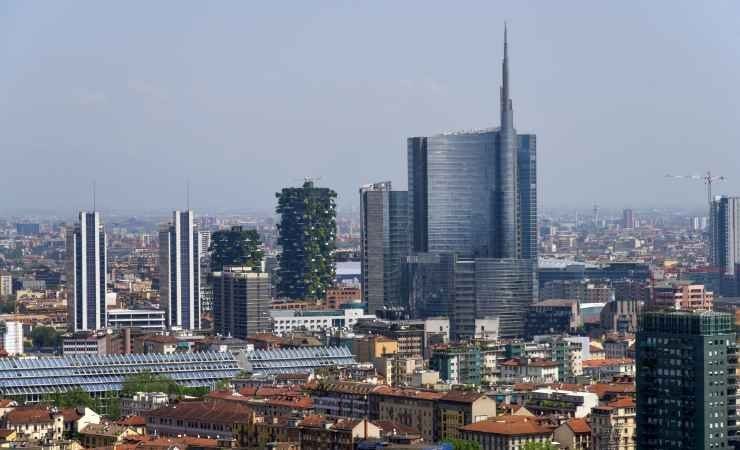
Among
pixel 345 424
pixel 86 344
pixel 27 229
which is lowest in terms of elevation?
pixel 345 424

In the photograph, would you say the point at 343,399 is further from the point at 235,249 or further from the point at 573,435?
the point at 235,249

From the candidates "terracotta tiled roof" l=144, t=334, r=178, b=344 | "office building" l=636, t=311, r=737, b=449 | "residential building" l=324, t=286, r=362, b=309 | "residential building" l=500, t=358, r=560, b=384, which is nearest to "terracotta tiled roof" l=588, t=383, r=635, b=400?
"residential building" l=500, t=358, r=560, b=384

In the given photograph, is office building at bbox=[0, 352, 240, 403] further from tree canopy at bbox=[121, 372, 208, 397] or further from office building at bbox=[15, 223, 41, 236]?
office building at bbox=[15, 223, 41, 236]

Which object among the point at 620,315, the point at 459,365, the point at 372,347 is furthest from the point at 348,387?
the point at 620,315

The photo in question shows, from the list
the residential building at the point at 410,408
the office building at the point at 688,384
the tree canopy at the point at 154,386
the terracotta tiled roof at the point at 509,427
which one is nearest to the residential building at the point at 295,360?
the tree canopy at the point at 154,386

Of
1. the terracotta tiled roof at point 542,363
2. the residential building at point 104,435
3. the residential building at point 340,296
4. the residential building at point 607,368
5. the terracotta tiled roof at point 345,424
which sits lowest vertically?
the residential building at point 104,435

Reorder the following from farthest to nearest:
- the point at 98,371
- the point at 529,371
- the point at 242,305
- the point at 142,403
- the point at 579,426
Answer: the point at 242,305
the point at 529,371
the point at 98,371
the point at 142,403
the point at 579,426

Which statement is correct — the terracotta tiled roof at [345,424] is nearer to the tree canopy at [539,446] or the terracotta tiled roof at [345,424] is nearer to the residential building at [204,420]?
the residential building at [204,420]
